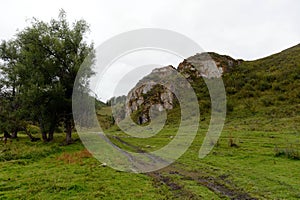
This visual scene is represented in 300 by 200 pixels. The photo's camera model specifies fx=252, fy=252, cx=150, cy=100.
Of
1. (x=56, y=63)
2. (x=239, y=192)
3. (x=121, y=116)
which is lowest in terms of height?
(x=239, y=192)

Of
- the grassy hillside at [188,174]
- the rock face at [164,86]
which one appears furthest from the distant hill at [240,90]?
the grassy hillside at [188,174]

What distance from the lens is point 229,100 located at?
180 feet

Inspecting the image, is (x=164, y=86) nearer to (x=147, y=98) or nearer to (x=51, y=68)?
(x=147, y=98)

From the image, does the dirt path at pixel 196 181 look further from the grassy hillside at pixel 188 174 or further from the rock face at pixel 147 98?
the rock face at pixel 147 98

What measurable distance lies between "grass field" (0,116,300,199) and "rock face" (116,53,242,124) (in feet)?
134

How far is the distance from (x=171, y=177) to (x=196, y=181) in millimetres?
1624

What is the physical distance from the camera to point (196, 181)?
45.3 ft

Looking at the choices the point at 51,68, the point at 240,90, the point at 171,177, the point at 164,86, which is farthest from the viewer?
the point at 164,86

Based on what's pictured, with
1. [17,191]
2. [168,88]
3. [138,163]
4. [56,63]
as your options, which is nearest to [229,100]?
[168,88]

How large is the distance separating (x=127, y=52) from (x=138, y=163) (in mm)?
8735

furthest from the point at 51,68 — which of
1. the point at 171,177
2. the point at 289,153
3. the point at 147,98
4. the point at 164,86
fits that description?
the point at 164,86

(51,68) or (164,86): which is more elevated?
(164,86)

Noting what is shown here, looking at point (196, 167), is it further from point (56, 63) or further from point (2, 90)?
point (2, 90)

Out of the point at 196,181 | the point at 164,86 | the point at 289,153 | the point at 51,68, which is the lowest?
the point at 196,181
